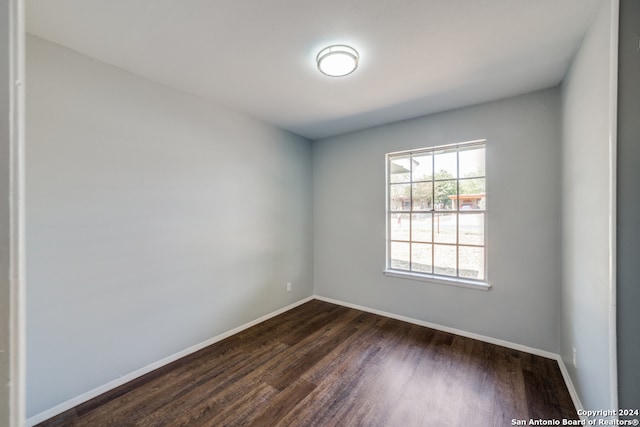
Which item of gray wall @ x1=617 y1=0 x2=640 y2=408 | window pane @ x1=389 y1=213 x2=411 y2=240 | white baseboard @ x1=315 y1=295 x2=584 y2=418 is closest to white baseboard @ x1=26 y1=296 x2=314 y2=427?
white baseboard @ x1=315 y1=295 x2=584 y2=418

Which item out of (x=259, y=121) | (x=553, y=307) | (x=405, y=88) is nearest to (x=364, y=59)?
(x=405, y=88)

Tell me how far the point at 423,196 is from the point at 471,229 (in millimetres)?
644

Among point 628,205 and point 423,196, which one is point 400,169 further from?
point 628,205

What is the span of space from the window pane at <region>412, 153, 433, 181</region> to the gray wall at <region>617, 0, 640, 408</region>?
6.28 ft

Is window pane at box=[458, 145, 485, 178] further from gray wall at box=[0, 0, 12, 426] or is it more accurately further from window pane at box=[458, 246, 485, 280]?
gray wall at box=[0, 0, 12, 426]

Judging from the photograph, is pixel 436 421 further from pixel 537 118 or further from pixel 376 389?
pixel 537 118

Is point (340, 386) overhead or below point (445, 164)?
below

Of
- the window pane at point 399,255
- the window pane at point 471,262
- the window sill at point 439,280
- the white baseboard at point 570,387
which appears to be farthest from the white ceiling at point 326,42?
the white baseboard at point 570,387

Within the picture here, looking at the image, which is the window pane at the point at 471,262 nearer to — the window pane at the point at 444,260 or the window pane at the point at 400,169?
the window pane at the point at 444,260

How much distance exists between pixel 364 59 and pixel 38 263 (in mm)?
2670

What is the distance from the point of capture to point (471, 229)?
2875 mm

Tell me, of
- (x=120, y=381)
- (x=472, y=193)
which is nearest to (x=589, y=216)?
(x=472, y=193)

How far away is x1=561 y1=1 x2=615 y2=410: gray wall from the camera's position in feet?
4.46

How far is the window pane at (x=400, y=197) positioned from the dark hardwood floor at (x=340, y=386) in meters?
1.52
